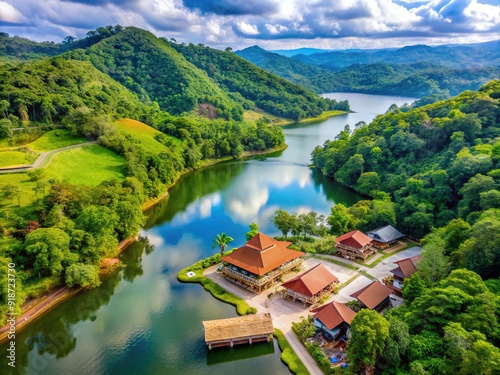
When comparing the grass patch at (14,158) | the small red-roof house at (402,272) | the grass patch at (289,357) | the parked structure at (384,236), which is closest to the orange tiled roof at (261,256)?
the grass patch at (289,357)

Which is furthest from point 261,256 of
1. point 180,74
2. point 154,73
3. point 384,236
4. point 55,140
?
point 154,73

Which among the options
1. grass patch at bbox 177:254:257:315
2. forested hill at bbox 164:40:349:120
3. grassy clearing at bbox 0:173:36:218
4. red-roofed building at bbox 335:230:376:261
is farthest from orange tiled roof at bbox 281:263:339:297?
forested hill at bbox 164:40:349:120

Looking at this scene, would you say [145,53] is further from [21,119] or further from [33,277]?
[33,277]

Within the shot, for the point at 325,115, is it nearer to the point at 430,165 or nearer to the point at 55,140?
the point at 430,165

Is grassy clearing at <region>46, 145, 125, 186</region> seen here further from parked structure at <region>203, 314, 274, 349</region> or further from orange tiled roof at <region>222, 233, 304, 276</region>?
parked structure at <region>203, 314, 274, 349</region>

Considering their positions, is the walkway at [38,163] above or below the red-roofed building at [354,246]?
above

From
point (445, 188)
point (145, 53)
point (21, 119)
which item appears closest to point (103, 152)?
point (21, 119)

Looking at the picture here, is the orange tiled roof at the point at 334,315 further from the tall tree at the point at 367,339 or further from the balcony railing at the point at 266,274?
the balcony railing at the point at 266,274

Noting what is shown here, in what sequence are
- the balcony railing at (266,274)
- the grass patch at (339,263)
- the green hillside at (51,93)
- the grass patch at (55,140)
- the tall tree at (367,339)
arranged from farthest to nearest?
the green hillside at (51,93) → the grass patch at (55,140) → the grass patch at (339,263) → the balcony railing at (266,274) → the tall tree at (367,339)
